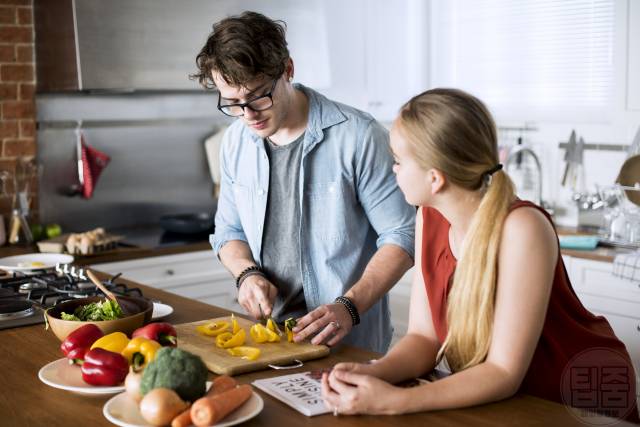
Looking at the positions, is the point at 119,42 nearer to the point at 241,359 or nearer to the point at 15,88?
the point at 15,88

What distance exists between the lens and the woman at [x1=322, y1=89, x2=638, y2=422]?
5.75 feet

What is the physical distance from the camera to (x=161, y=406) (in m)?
1.58

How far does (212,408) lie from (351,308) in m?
0.84

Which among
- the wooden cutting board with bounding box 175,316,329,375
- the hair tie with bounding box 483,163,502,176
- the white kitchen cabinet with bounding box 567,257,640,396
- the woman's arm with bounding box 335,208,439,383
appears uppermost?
the hair tie with bounding box 483,163,502,176

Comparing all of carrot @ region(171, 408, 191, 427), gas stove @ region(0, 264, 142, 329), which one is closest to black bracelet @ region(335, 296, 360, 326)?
gas stove @ region(0, 264, 142, 329)

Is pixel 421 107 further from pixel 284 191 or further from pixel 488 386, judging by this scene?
pixel 284 191

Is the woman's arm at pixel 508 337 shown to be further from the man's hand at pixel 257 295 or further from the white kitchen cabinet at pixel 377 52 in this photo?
the white kitchen cabinet at pixel 377 52

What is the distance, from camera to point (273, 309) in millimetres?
2730

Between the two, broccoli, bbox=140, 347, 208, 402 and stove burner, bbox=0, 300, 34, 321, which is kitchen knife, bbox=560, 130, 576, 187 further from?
broccoli, bbox=140, 347, 208, 402

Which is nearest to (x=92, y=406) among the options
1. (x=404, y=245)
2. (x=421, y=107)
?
(x=421, y=107)

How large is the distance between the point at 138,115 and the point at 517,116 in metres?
2.03

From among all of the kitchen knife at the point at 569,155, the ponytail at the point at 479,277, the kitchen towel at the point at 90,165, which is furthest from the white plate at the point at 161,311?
the kitchen knife at the point at 569,155

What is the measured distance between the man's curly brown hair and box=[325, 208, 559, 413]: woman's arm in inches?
34.9

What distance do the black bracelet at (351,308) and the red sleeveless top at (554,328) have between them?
0.36 m
